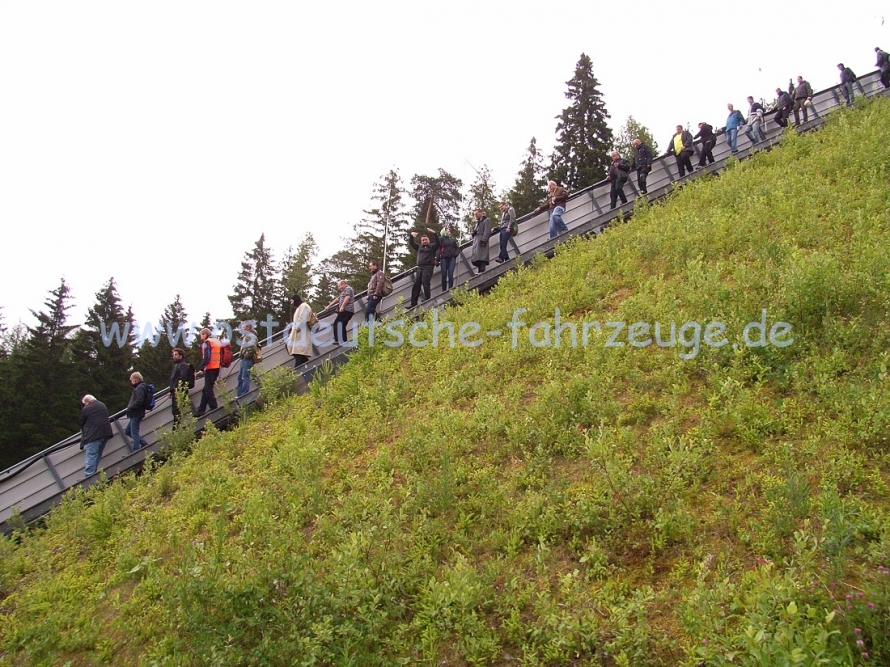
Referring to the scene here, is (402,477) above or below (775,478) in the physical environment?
above

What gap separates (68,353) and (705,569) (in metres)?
38.0

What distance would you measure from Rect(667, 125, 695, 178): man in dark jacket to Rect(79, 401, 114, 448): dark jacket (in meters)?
16.7

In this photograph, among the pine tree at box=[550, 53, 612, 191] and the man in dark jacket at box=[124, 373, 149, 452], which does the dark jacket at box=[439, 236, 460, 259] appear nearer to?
the man in dark jacket at box=[124, 373, 149, 452]

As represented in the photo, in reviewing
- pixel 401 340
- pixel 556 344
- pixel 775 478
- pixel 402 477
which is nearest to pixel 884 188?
pixel 556 344

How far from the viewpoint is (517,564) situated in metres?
5.64

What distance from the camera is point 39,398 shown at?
3197 cm

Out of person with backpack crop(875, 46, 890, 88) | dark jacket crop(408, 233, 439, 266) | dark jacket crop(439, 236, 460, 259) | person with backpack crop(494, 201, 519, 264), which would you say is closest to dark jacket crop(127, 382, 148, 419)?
dark jacket crop(408, 233, 439, 266)

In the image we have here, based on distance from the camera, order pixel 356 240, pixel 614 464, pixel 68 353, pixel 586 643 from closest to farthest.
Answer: pixel 586 643, pixel 614 464, pixel 68 353, pixel 356 240

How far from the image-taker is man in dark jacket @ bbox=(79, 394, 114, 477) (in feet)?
38.5

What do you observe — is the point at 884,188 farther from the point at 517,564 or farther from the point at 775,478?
the point at 517,564

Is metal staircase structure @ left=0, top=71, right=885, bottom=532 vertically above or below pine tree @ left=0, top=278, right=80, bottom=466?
below

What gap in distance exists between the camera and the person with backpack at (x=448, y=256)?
49.5ft

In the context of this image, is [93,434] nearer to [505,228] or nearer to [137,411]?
[137,411]

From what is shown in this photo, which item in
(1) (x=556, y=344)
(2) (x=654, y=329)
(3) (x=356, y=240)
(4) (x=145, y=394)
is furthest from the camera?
(3) (x=356, y=240)
